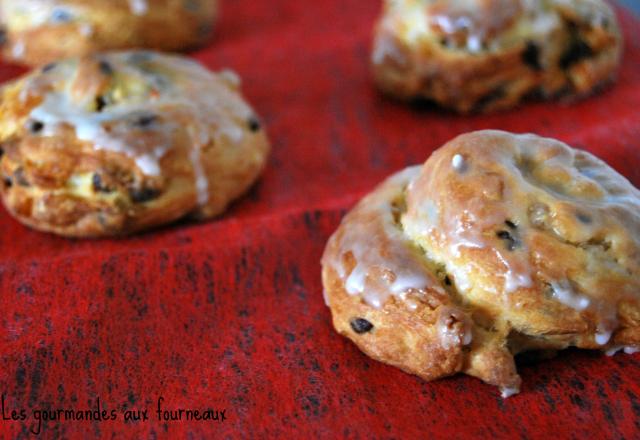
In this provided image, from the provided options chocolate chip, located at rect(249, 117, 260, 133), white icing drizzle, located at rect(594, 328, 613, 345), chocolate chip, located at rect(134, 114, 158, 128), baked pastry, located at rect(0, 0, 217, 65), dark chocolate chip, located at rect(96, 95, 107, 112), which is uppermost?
white icing drizzle, located at rect(594, 328, 613, 345)

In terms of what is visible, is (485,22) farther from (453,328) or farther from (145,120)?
(453,328)

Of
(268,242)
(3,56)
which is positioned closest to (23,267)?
(268,242)

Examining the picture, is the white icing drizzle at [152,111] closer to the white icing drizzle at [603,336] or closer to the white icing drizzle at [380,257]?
the white icing drizzle at [380,257]

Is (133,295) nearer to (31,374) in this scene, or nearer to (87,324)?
(87,324)

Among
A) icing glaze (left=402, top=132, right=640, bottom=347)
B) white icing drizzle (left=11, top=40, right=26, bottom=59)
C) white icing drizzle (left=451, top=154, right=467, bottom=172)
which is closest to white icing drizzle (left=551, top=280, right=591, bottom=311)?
icing glaze (left=402, top=132, right=640, bottom=347)

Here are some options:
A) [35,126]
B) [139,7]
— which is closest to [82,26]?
[139,7]

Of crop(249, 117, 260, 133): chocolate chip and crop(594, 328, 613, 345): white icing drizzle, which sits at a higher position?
crop(594, 328, 613, 345): white icing drizzle

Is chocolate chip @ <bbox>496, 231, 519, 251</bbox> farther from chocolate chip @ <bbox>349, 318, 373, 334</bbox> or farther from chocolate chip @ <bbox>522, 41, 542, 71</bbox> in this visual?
chocolate chip @ <bbox>522, 41, 542, 71</bbox>
